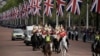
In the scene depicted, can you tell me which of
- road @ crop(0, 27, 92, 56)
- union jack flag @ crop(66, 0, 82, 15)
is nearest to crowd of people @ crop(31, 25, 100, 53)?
road @ crop(0, 27, 92, 56)

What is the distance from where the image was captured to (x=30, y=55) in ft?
103

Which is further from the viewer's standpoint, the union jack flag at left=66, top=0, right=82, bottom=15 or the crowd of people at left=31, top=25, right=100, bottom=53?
the union jack flag at left=66, top=0, right=82, bottom=15

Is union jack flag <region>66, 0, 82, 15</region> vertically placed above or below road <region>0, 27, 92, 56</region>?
Answer: above

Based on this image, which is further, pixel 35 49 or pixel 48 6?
pixel 48 6

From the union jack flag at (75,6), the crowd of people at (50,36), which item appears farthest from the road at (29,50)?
the union jack flag at (75,6)

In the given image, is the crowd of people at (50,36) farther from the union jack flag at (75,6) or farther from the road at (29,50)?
the union jack flag at (75,6)

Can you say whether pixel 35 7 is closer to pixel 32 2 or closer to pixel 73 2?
pixel 32 2

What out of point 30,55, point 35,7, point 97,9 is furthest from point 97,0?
point 35,7

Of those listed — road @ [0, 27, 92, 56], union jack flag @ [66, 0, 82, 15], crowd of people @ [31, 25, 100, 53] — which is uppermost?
union jack flag @ [66, 0, 82, 15]

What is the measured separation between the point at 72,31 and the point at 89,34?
10.2 metres

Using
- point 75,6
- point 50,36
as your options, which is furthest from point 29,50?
point 50,36

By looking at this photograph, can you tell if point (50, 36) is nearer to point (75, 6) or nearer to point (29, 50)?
point (75, 6)

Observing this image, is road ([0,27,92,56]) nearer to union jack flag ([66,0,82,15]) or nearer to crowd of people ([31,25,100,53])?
crowd of people ([31,25,100,53])

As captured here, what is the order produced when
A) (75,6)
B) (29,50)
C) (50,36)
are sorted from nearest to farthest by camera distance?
(50,36)
(75,6)
(29,50)
